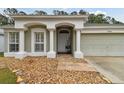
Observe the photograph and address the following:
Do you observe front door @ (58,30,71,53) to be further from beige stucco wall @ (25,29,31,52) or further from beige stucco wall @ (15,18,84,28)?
beige stucco wall @ (15,18,84,28)

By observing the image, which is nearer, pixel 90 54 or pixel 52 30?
pixel 52 30

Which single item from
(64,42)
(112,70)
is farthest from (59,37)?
(112,70)

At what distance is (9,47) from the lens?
68.1 feet

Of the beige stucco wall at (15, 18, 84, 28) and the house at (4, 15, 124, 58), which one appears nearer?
the beige stucco wall at (15, 18, 84, 28)

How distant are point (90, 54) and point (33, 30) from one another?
6.37 metres

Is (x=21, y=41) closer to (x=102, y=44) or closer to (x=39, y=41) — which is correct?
(x=39, y=41)

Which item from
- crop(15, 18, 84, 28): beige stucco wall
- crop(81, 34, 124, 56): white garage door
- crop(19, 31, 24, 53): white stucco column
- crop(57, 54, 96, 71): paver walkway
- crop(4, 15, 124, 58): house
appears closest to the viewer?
crop(57, 54, 96, 71): paver walkway

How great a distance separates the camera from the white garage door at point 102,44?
2203 cm

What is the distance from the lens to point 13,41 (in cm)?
2080

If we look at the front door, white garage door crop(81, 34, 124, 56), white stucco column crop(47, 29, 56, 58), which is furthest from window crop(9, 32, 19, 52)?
white garage door crop(81, 34, 124, 56)

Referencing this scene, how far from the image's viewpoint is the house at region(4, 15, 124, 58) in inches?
749

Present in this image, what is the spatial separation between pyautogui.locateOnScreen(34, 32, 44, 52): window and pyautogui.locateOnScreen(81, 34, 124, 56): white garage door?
4309 millimetres
